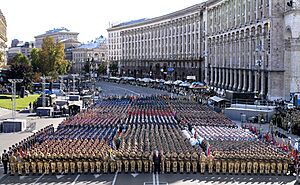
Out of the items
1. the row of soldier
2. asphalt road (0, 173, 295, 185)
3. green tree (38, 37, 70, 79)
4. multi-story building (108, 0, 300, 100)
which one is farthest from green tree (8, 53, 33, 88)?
asphalt road (0, 173, 295, 185)

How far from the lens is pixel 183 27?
116062mm

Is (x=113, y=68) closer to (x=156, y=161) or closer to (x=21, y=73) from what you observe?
(x=21, y=73)

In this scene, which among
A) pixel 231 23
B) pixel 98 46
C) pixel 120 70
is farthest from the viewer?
pixel 98 46

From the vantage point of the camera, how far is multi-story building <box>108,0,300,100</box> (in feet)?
188

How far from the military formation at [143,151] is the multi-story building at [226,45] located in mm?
22065

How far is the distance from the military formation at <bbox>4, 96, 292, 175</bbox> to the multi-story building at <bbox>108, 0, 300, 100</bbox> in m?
22.1

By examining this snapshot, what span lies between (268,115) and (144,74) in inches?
3667

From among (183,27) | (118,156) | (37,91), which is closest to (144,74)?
(183,27)

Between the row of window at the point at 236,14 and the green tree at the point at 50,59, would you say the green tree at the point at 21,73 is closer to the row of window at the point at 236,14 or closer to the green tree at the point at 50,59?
the green tree at the point at 50,59

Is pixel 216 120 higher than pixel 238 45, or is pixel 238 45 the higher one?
pixel 238 45

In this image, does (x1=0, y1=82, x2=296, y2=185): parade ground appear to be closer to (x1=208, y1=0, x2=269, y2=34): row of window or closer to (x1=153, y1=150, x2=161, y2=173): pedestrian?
(x1=153, y1=150, x2=161, y2=173): pedestrian

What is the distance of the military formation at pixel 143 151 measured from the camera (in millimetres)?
25641

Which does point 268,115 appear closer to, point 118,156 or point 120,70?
point 118,156

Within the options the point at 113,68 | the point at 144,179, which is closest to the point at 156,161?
the point at 144,179
